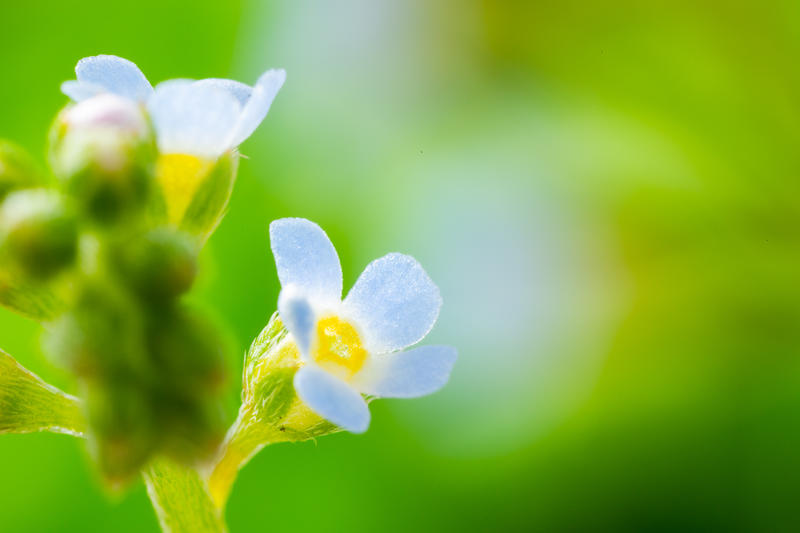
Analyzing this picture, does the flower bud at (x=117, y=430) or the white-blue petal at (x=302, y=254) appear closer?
the flower bud at (x=117, y=430)

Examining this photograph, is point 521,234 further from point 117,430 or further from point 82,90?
A: point 117,430

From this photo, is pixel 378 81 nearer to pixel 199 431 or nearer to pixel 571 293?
pixel 571 293

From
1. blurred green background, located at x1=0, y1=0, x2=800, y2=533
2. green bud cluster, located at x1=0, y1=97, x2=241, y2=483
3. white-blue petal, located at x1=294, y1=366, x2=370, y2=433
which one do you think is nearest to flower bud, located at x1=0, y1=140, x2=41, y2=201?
green bud cluster, located at x1=0, y1=97, x2=241, y2=483

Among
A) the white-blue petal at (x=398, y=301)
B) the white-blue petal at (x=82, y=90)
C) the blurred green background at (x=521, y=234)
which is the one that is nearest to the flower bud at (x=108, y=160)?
the white-blue petal at (x=82, y=90)

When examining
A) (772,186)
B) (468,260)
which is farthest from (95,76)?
(772,186)

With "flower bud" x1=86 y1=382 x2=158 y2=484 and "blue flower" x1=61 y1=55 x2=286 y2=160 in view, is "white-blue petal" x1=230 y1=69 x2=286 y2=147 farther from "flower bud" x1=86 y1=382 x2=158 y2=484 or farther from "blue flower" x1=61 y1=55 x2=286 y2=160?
"flower bud" x1=86 y1=382 x2=158 y2=484

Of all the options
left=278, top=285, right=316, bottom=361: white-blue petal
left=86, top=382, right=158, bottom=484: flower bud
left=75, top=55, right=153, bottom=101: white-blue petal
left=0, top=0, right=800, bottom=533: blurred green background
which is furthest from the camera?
left=0, top=0, right=800, bottom=533: blurred green background

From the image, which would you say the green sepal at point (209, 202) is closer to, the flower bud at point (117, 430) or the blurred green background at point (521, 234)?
the flower bud at point (117, 430)
